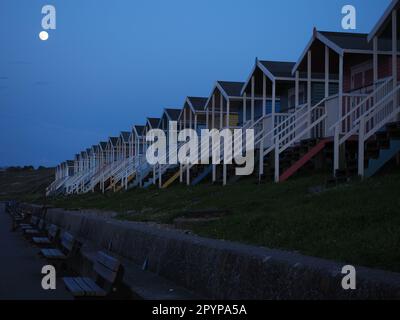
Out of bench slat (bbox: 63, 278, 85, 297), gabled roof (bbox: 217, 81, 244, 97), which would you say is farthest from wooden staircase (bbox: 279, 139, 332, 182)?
bench slat (bbox: 63, 278, 85, 297)

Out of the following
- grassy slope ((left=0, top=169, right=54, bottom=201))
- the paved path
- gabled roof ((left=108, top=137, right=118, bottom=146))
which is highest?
gabled roof ((left=108, top=137, right=118, bottom=146))

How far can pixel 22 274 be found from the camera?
11070 mm

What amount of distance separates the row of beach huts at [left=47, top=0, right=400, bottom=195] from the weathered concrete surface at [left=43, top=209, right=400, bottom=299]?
806 centimetres

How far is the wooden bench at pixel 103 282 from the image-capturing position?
6.88 meters

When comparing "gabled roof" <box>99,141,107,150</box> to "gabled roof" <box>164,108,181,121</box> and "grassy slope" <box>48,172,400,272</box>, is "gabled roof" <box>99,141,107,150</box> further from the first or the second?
"grassy slope" <box>48,172,400,272</box>

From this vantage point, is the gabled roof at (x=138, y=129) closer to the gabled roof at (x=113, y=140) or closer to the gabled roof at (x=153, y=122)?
the gabled roof at (x=153, y=122)

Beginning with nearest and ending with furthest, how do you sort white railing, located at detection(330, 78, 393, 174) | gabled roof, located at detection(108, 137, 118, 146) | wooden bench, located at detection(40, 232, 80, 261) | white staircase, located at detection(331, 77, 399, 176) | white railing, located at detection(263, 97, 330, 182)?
wooden bench, located at detection(40, 232, 80, 261), white staircase, located at detection(331, 77, 399, 176), white railing, located at detection(330, 78, 393, 174), white railing, located at detection(263, 97, 330, 182), gabled roof, located at detection(108, 137, 118, 146)

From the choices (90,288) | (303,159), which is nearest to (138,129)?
(303,159)

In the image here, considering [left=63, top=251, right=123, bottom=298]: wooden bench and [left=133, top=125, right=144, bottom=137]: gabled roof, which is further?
[left=133, top=125, right=144, bottom=137]: gabled roof

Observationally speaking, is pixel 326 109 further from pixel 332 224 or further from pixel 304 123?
pixel 332 224

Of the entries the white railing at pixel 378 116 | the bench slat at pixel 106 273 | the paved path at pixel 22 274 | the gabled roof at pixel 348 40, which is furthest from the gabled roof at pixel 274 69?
the bench slat at pixel 106 273

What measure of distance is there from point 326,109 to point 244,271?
50.6ft

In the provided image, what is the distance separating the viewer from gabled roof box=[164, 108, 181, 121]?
4425 cm

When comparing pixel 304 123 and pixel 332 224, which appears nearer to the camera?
pixel 332 224
